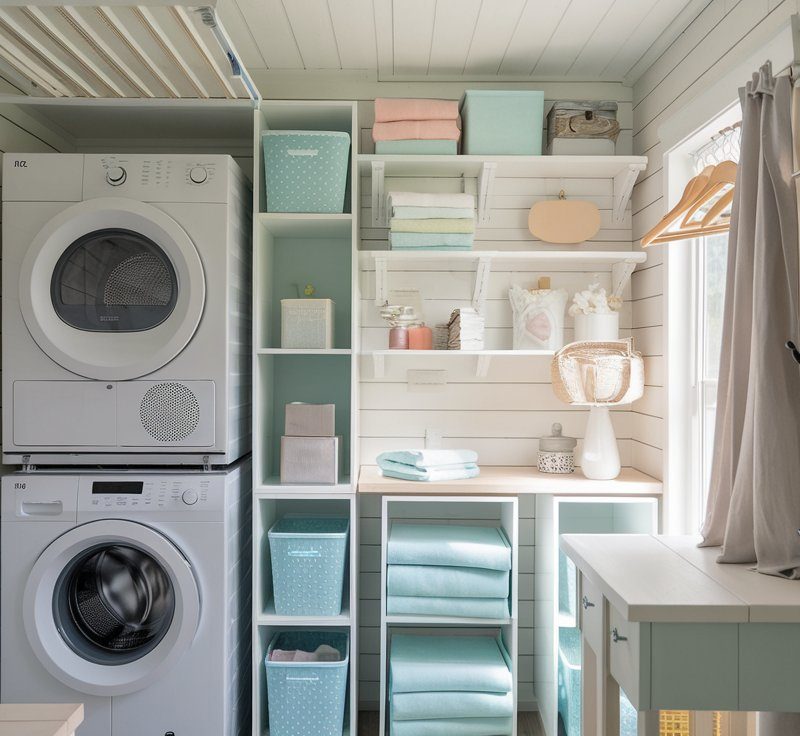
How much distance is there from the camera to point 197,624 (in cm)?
229

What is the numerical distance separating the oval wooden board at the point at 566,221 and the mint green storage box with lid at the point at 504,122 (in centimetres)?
24

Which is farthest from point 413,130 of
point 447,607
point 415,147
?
point 447,607

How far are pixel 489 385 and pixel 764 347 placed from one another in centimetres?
139

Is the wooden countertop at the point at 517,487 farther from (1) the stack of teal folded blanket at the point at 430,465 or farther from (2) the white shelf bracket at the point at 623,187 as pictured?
(2) the white shelf bracket at the point at 623,187

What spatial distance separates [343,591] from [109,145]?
2.06 metres

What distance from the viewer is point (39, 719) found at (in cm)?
125

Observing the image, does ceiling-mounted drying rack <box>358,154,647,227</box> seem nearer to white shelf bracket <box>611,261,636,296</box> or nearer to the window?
white shelf bracket <box>611,261,636,296</box>

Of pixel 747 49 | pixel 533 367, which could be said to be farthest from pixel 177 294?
pixel 747 49

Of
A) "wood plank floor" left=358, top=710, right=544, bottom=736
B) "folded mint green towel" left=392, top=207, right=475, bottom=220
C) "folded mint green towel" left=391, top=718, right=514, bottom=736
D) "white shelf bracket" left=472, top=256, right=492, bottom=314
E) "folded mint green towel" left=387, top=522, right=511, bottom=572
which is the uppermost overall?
"folded mint green towel" left=392, top=207, right=475, bottom=220

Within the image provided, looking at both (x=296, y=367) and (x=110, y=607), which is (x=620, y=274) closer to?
(x=296, y=367)

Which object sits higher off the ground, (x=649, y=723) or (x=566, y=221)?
(x=566, y=221)

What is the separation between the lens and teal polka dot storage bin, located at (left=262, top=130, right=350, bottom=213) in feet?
8.21

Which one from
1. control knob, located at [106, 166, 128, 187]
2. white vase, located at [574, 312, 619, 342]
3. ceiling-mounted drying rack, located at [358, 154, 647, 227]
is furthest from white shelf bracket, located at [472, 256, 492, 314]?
control knob, located at [106, 166, 128, 187]

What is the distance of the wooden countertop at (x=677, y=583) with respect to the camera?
1439mm
